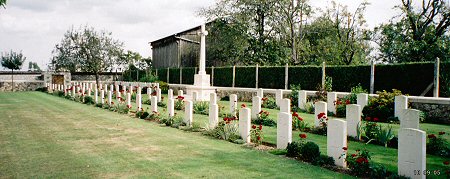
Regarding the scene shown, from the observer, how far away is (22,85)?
112 feet

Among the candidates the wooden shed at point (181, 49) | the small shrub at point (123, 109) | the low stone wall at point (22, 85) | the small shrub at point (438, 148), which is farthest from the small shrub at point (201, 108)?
the low stone wall at point (22, 85)

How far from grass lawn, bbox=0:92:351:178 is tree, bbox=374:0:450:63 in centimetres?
2272

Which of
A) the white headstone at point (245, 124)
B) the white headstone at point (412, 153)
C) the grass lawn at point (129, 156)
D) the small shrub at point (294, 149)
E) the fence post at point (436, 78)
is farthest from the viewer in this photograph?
the fence post at point (436, 78)

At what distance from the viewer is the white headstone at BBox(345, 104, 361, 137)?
26.3 ft

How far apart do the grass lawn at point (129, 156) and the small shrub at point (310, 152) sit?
249 millimetres

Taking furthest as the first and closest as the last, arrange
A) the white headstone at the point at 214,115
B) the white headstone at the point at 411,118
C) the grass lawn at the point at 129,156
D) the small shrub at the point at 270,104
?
the small shrub at the point at 270,104 < the white headstone at the point at 214,115 < the white headstone at the point at 411,118 < the grass lawn at the point at 129,156

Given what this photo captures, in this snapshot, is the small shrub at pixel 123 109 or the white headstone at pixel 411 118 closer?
the white headstone at pixel 411 118

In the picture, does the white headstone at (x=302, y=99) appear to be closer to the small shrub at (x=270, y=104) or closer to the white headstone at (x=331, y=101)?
the small shrub at (x=270, y=104)

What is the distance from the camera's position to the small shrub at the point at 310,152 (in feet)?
19.4

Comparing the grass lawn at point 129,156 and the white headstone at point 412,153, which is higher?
the white headstone at point 412,153

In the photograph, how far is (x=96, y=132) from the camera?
8617mm

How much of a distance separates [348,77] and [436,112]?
611 cm

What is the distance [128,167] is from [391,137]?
5.82m

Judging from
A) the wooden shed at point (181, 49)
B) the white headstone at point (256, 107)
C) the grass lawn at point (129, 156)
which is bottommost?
the grass lawn at point (129, 156)
